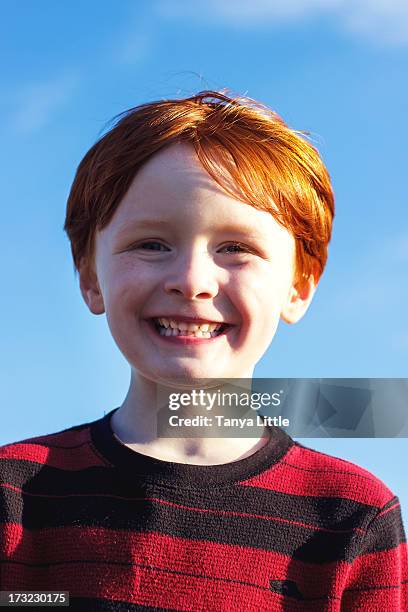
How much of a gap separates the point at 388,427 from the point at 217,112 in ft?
4.47

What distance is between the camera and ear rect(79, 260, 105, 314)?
262 centimetres

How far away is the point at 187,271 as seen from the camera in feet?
7.37

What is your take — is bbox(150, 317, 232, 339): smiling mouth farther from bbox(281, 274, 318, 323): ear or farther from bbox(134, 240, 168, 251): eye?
bbox(281, 274, 318, 323): ear

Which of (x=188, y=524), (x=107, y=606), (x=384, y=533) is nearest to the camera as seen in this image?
(x=107, y=606)

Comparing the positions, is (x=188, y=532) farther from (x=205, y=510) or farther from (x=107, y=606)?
(x=107, y=606)

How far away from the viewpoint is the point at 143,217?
2342mm

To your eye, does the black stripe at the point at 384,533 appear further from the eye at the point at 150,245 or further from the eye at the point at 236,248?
the eye at the point at 150,245

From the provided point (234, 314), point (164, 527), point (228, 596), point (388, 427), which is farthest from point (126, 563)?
point (388, 427)

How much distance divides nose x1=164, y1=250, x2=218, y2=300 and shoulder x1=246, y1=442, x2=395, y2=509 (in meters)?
0.59

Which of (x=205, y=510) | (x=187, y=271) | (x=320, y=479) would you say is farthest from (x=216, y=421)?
(x=187, y=271)

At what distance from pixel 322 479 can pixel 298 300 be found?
558 millimetres

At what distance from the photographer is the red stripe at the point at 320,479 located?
2.48 m

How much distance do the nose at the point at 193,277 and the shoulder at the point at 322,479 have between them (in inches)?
23.1

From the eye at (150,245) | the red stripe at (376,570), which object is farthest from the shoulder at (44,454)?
the red stripe at (376,570)
